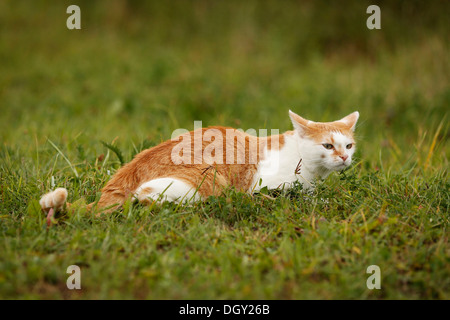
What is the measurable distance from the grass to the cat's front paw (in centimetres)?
11

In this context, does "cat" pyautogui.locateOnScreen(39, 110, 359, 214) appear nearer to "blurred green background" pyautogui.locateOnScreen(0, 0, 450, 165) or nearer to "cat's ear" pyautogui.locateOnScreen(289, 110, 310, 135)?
"cat's ear" pyautogui.locateOnScreen(289, 110, 310, 135)

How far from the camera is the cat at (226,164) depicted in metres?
2.79

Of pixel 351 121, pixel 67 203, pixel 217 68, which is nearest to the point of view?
pixel 67 203

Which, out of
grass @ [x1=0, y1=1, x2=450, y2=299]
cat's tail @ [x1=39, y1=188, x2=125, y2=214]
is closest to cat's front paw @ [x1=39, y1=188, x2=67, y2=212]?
cat's tail @ [x1=39, y1=188, x2=125, y2=214]

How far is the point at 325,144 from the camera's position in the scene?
295 centimetres

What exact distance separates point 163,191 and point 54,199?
0.65 metres

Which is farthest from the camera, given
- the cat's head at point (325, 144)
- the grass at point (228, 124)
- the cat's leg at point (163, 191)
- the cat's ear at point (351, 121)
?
the cat's ear at point (351, 121)

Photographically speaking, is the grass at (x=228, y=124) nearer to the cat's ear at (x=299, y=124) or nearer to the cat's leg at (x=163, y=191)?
the cat's leg at (x=163, y=191)

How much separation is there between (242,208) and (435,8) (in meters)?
5.11

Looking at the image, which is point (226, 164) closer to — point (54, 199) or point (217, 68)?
point (54, 199)

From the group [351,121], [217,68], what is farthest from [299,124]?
[217,68]

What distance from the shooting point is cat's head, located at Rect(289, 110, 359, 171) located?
2.93 meters

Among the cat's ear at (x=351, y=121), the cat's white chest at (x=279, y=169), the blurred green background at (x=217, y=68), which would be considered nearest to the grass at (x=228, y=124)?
the blurred green background at (x=217, y=68)

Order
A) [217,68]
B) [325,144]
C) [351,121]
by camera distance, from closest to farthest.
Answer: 1. [325,144]
2. [351,121]
3. [217,68]
